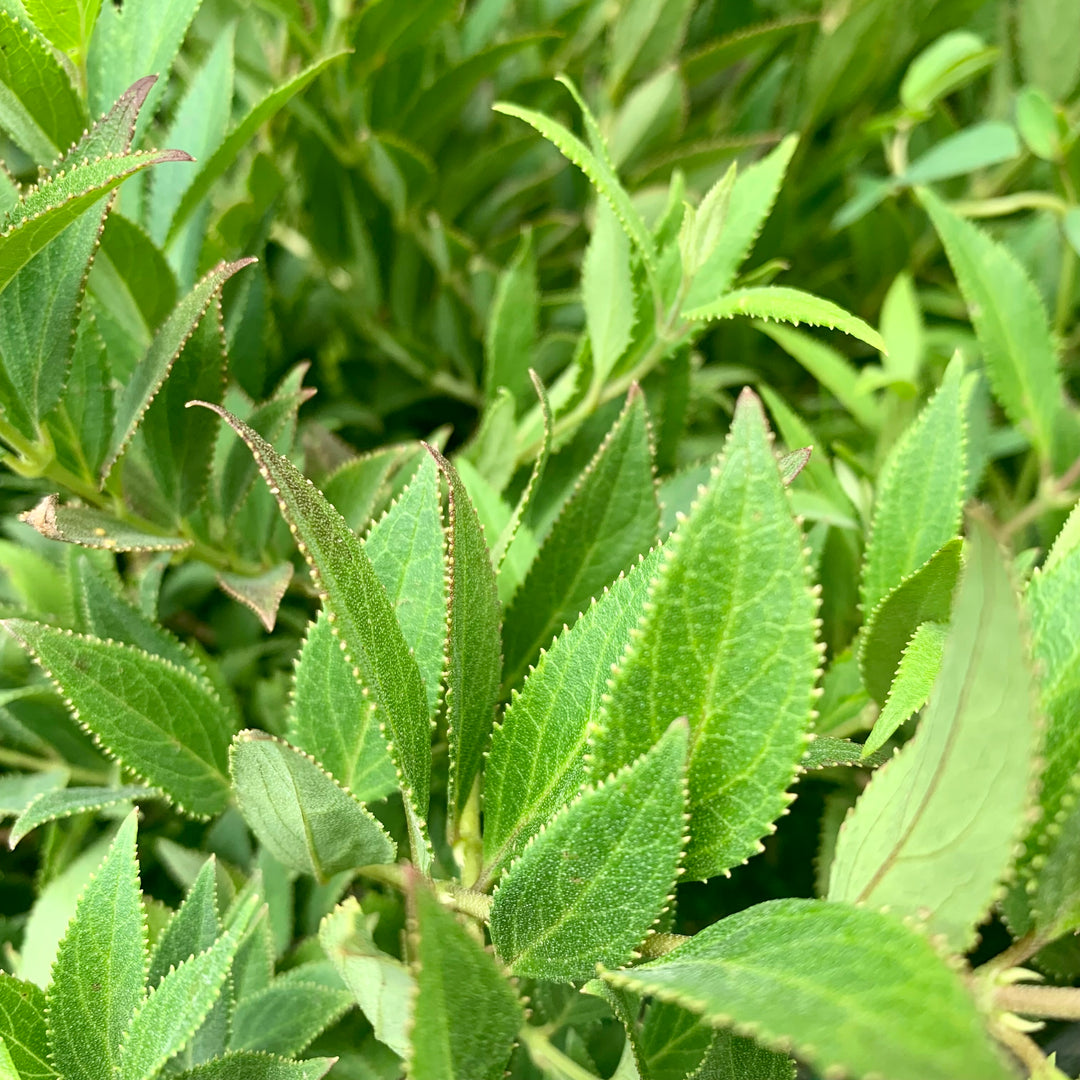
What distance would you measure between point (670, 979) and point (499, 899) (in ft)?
0.23

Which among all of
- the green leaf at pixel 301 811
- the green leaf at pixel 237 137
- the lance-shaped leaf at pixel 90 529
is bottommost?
the green leaf at pixel 301 811

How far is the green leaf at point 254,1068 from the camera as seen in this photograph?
1.34 ft

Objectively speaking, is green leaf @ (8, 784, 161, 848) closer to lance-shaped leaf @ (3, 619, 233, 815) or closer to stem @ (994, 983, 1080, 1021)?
lance-shaped leaf @ (3, 619, 233, 815)

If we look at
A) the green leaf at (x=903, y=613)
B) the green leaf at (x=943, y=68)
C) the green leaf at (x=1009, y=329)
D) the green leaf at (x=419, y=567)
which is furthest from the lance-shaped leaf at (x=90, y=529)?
the green leaf at (x=943, y=68)

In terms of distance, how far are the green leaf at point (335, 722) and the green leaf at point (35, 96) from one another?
12.0 inches

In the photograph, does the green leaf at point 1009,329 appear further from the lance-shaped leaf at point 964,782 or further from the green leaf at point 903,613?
the lance-shaped leaf at point 964,782

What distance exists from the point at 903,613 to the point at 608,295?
0.86 ft

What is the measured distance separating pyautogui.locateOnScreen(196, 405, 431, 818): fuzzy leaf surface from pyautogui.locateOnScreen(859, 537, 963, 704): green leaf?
21 cm

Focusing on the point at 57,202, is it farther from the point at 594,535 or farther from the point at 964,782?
the point at 964,782

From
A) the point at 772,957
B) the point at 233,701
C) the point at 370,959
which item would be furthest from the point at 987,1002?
the point at 233,701

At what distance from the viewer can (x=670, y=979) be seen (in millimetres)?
333

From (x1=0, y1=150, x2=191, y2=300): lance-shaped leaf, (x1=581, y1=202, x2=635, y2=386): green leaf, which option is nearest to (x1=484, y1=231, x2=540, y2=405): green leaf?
(x1=581, y1=202, x2=635, y2=386): green leaf

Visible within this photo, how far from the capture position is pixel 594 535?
518 millimetres

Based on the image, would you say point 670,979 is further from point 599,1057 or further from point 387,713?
point 599,1057
